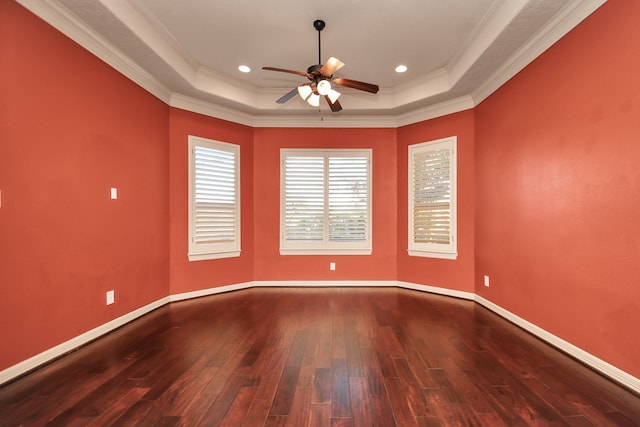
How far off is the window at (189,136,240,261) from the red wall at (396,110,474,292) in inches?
108

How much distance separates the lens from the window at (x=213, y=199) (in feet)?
13.5

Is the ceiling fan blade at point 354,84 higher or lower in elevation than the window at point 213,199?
higher

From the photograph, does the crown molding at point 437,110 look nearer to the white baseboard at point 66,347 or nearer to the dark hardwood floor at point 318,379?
the dark hardwood floor at point 318,379

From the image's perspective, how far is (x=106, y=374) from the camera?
2.13m

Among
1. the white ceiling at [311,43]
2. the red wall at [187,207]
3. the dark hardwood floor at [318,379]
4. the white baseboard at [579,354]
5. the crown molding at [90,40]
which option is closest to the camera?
the dark hardwood floor at [318,379]

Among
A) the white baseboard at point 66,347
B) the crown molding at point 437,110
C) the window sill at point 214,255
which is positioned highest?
the crown molding at point 437,110

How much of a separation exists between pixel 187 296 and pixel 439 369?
342 cm

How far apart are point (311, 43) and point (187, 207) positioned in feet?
9.08

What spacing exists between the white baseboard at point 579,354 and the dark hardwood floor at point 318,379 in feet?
0.24

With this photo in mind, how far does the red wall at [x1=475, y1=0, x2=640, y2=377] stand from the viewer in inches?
77.3

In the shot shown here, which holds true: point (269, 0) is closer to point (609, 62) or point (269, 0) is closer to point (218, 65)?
point (218, 65)

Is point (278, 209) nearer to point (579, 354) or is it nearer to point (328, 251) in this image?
point (328, 251)

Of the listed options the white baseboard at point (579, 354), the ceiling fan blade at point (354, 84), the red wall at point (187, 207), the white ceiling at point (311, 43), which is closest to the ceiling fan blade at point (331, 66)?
the ceiling fan blade at point (354, 84)

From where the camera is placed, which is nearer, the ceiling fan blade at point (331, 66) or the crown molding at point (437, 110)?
the ceiling fan blade at point (331, 66)
